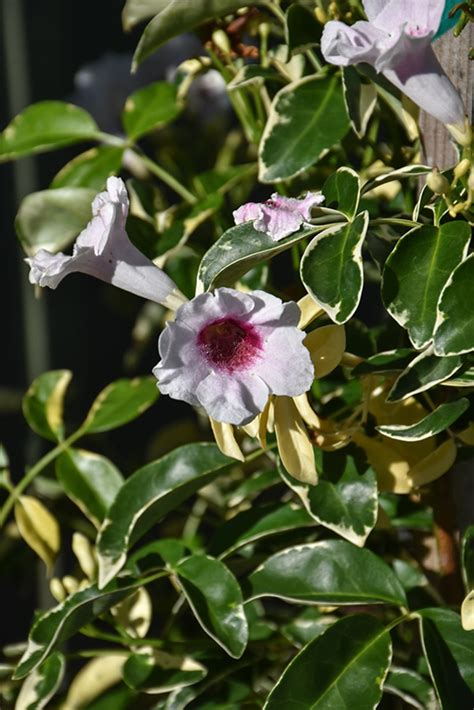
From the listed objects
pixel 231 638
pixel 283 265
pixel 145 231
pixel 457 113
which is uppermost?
pixel 457 113

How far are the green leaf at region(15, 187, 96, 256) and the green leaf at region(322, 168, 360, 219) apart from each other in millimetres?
324

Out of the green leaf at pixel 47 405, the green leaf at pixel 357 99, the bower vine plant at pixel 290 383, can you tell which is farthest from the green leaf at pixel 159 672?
the green leaf at pixel 357 99

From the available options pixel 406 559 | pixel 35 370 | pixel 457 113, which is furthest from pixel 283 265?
pixel 457 113

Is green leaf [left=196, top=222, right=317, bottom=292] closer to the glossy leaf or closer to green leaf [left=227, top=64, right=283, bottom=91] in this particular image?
green leaf [left=227, top=64, right=283, bottom=91]

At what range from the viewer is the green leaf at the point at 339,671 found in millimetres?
703

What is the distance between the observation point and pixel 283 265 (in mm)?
2023

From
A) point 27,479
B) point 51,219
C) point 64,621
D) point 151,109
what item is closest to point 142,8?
point 151,109

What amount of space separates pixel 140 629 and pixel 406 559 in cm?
25

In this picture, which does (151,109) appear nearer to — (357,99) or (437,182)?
(357,99)

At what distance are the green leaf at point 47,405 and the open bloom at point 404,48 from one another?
50 cm

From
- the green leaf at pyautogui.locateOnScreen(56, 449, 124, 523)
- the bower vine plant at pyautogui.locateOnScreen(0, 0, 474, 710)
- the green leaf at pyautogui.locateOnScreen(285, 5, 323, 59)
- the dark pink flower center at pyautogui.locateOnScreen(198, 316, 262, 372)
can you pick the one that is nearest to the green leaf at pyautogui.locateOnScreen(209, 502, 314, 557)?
the bower vine plant at pyautogui.locateOnScreen(0, 0, 474, 710)

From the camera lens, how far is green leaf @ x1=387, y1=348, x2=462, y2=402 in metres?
0.64

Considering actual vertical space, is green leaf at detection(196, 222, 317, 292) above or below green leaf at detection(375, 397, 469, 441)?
above

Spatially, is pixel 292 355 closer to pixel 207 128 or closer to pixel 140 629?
pixel 140 629
